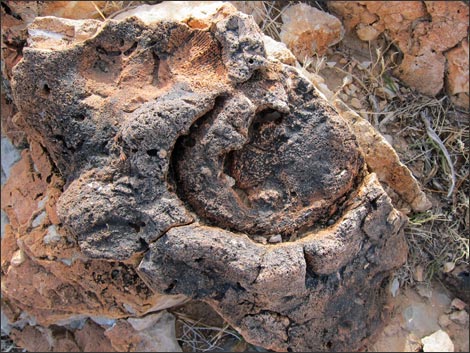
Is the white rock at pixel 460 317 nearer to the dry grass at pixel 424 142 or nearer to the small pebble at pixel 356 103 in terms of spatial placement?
the dry grass at pixel 424 142

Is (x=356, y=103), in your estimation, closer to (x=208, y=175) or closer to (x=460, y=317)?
(x=208, y=175)

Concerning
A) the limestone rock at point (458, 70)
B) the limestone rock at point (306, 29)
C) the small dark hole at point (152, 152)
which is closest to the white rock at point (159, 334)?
the small dark hole at point (152, 152)

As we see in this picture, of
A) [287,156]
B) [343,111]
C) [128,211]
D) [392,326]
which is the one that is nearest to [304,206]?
[287,156]

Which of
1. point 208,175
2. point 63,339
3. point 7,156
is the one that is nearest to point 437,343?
point 208,175

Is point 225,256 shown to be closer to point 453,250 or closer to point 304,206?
point 304,206

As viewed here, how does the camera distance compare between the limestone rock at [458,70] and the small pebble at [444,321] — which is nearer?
the limestone rock at [458,70]

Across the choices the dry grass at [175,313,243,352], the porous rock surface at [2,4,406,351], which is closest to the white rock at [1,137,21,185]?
the porous rock surface at [2,4,406,351]
